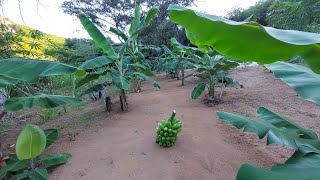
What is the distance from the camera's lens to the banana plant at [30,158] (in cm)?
210

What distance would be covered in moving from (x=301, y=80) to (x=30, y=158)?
7.99 feet

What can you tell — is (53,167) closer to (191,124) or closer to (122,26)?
(191,124)

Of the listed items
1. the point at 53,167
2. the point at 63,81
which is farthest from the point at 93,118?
the point at 63,81

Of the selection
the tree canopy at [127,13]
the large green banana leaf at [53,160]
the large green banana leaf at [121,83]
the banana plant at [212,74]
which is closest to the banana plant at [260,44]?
the large green banana leaf at [53,160]

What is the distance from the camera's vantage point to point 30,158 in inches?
89.4

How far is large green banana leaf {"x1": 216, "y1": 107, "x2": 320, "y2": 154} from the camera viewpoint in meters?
1.45

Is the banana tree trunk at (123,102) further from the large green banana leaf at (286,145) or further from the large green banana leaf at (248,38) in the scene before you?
the large green banana leaf at (248,38)

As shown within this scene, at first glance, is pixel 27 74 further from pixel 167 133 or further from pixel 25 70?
pixel 167 133

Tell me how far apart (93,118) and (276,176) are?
11.9 ft

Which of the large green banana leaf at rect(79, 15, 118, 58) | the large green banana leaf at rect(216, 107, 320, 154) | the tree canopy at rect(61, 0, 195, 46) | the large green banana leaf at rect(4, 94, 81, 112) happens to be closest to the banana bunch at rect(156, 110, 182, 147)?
the large green banana leaf at rect(216, 107, 320, 154)

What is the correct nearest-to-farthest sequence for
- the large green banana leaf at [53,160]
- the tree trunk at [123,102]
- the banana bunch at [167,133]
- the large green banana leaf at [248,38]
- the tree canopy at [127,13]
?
the large green banana leaf at [248,38], the large green banana leaf at [53,160], the banana bunch at [167,133], the tree trunk at [123,102], the tree canopy at [127,13]

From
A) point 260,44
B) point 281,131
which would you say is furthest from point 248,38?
point 281,131

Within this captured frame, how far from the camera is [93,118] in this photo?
4203 millimetres

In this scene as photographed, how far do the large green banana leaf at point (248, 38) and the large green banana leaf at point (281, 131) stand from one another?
0.56m
